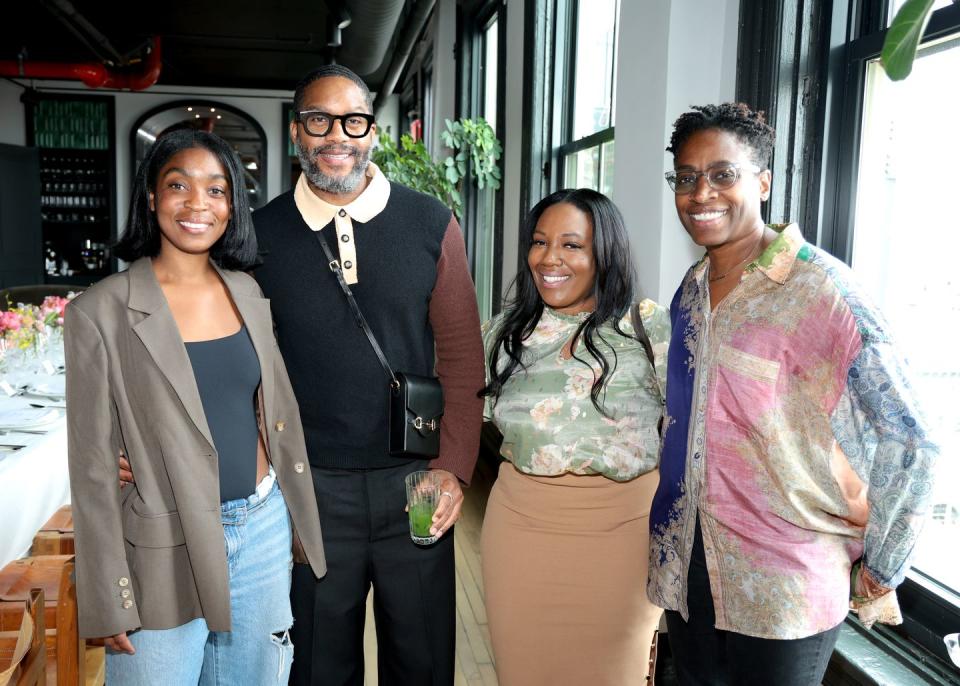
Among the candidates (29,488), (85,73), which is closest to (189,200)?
(29,488)

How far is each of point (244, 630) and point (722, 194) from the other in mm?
1169

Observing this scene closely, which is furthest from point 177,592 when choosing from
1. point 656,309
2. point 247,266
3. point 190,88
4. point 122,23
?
point 190,88

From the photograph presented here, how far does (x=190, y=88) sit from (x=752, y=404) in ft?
35.2

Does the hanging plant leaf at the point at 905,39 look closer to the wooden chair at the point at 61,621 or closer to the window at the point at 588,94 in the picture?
the wooden chair at the point at 61,621

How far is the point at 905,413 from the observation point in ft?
3.80

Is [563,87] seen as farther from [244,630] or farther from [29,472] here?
[244,630]

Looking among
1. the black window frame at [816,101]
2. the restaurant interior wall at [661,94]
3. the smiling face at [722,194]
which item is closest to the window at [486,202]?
the restaurant interior wall at [661,94]

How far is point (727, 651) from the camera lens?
4.56 feet

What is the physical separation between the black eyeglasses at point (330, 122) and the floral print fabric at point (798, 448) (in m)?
0.86

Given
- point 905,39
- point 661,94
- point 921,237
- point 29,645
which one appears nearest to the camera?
point 905,39

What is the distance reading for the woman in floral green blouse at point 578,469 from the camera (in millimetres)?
1686

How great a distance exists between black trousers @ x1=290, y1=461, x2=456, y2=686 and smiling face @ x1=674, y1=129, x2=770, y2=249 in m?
0.84

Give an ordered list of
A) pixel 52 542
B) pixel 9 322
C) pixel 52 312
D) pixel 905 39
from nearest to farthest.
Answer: pixel 905 39 < pixel 52 542 < pixel 9 322 < pixel 52 312

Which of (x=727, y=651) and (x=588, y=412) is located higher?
(x=588, y=412)
